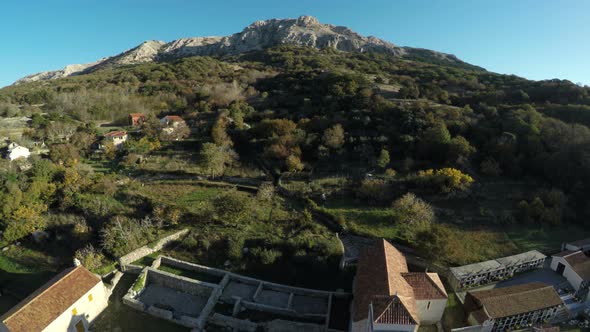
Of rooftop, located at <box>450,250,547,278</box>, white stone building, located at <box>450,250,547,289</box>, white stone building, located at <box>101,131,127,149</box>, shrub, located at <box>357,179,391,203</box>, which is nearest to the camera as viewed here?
white stone building, located at <box>450,250,547,289</box>

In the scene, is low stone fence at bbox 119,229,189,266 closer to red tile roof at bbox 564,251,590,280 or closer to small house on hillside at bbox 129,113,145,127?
red tile roof at bbox 564,251,590,280

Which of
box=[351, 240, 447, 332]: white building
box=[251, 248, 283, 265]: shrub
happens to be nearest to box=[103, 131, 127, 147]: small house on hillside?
box=[251, 248, 283, 265]: shrub

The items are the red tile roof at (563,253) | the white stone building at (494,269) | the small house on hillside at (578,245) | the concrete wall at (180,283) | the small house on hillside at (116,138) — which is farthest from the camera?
the small house on hillside at (116,138)

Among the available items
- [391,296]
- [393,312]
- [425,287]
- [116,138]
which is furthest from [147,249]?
[116,138]

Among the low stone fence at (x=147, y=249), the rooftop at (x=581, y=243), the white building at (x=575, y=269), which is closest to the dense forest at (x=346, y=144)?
the low stone fence at (x=147, y=249)

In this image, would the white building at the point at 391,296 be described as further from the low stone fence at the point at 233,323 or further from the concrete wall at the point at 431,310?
the low stone fence at the point at 233,323

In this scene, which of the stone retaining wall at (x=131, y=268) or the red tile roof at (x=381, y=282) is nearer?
the red tile roof at (x=381, y=282)
